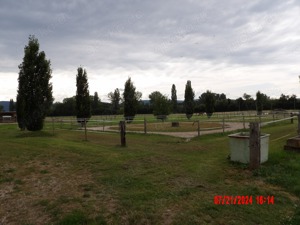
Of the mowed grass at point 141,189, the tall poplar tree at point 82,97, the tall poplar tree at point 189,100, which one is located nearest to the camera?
the mowed grass at point 141,189

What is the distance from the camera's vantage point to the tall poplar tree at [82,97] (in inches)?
1161

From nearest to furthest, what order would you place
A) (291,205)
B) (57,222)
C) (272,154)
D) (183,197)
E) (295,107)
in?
1. (57,222)
2. (291,205)
3. (183,197)
4. (272,154)
5. (295,107)

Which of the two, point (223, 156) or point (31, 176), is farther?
point (223, 156)

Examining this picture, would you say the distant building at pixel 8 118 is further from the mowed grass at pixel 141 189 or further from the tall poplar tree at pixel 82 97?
the mowed grass at pixel 141 189

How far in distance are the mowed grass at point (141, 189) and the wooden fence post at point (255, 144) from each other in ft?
0.62

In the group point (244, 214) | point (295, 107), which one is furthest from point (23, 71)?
point (295, 107)

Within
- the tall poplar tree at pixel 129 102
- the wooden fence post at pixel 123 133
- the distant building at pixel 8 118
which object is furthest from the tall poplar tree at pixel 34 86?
the distant building at pixel 8 118

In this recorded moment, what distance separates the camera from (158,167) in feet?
21.1

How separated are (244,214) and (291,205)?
1.00 meters

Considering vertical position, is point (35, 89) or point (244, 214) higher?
point (35, 89)

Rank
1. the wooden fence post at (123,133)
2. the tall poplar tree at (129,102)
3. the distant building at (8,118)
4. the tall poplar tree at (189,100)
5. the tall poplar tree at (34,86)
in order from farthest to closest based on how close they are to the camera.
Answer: the distant building at (8,118) < the tall poplar tree at (189,100) < the tall poplar tree at (129,102) < the tall poplar tree at (34,86) < the wooden fence post at (123,133)

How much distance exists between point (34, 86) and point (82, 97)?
13686mm

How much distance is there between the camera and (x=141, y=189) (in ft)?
15.3

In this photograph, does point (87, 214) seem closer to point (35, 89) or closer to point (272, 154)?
point (272, 154)
